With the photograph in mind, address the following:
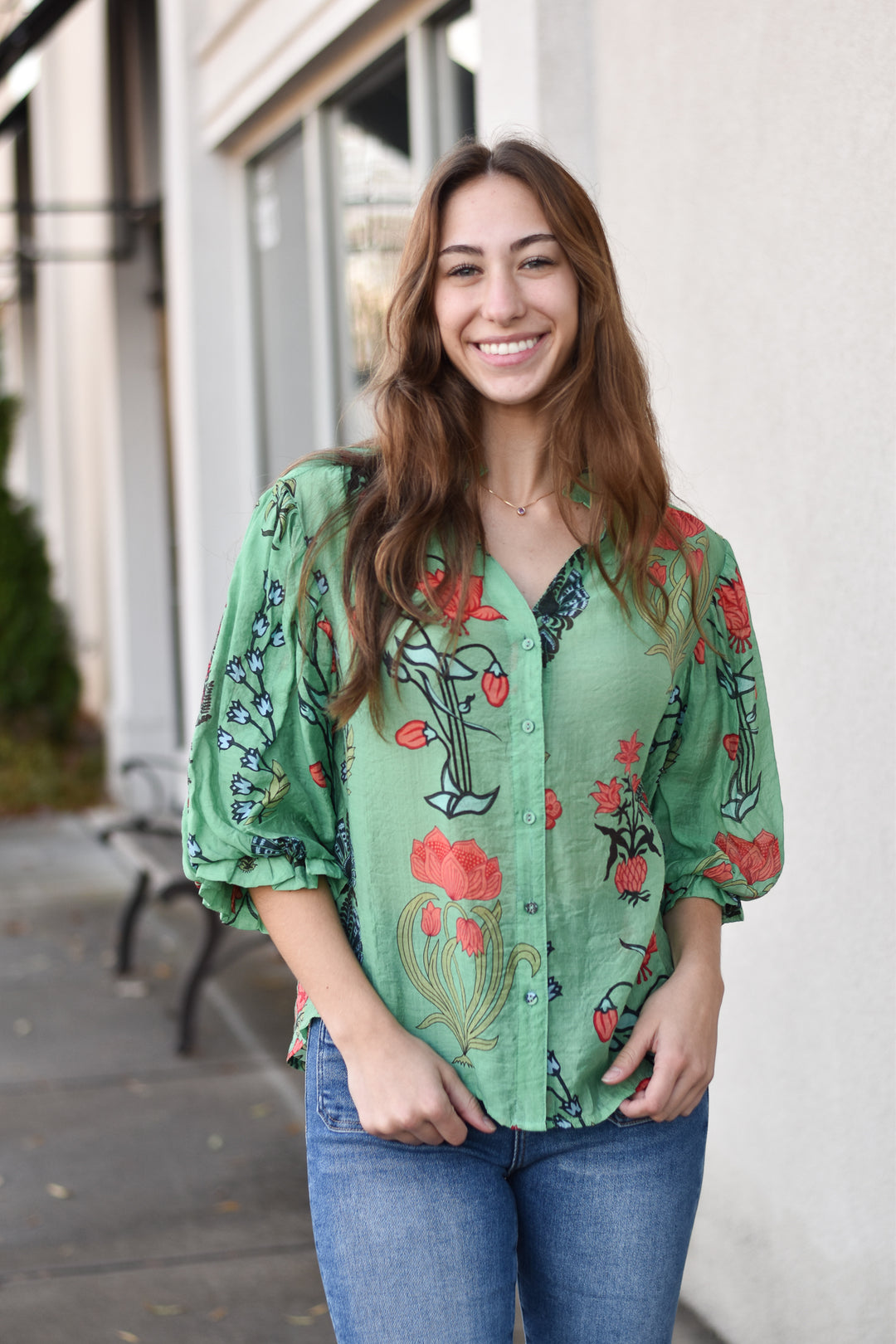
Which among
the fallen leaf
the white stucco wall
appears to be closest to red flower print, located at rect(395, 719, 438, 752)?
the white stucco wall

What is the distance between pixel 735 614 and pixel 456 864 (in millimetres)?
515

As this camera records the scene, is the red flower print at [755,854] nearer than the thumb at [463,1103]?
No

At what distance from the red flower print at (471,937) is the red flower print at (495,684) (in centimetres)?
25

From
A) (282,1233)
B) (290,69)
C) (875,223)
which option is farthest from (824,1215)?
(290,69)

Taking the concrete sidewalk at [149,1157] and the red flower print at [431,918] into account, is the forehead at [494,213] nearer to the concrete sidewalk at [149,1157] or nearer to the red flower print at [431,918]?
the red flower print at [431,918]

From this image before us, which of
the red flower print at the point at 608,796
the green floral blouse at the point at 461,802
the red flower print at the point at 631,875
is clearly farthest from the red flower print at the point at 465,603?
the red flower print at the point at 631,875

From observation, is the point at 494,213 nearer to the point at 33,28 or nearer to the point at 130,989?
the point at 130,989

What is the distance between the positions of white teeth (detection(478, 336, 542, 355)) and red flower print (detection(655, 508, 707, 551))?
280 millimetres

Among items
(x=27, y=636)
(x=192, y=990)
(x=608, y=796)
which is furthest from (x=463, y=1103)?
(x=27, y=636)

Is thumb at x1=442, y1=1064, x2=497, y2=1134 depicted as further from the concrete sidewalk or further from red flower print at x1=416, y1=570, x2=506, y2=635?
red flower print at x1=416, y1=570, x2=506, y2=635

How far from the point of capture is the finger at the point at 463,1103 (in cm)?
157

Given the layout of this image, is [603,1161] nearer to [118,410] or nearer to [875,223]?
[875,223]

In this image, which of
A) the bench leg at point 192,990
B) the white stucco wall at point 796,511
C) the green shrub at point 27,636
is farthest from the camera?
the green shrub at point 27,636

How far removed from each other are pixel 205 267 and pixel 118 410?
3.57 metres
